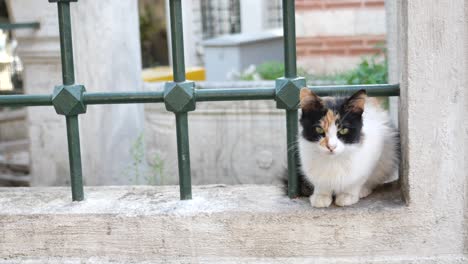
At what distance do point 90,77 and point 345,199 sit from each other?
2.91m

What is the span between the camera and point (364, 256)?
2.22 m

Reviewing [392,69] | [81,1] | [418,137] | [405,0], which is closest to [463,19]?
[405,0]

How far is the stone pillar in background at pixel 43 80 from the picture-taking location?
4.79 meters

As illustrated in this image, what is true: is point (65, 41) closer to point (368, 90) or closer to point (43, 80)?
point (368, 90)

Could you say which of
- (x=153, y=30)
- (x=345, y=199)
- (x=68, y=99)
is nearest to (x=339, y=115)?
(x=345, y=199)

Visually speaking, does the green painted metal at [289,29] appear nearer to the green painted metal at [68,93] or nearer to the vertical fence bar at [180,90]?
the vertical fence bar at [180,90]

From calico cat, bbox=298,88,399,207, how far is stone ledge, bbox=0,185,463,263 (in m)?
0.07

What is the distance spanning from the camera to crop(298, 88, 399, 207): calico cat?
A: 221cm

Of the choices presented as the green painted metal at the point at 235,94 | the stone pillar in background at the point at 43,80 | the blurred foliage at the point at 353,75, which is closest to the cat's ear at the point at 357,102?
the green painted metal at the point at 235,94

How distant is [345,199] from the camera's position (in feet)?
7.39

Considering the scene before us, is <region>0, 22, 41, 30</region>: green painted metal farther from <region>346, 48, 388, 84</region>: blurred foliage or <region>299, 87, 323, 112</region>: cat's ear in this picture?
<region>299, 87, 323, 112</region>: cat's ear

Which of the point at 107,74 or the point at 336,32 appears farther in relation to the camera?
the point at 336,32

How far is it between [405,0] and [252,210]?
816mm

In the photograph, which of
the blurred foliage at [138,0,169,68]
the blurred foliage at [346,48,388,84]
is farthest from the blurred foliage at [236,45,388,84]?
the blurred foliage at [138,0,169,68]
